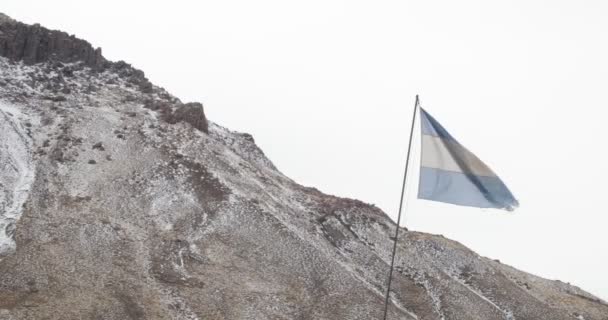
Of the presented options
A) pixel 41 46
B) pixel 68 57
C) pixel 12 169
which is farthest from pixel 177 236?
pixel 68 57

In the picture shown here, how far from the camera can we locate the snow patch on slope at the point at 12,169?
38.8m

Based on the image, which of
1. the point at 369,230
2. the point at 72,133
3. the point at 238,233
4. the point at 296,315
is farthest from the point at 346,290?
the point at 72,133

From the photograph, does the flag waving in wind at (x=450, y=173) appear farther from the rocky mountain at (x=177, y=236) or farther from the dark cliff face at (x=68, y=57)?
the dark cliff face at (x=68, y=57)

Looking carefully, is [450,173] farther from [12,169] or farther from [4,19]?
[4,19]

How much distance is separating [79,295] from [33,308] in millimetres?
2821

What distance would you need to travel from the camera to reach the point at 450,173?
22953 mm

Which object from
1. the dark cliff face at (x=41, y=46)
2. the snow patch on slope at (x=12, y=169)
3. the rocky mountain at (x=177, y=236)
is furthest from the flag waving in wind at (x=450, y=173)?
the dark cliff face at (x=41, y=46)

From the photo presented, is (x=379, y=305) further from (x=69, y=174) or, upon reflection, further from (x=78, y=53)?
(x=78, y=53)

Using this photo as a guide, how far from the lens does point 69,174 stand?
157 ft

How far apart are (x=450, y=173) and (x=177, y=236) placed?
88.0ft

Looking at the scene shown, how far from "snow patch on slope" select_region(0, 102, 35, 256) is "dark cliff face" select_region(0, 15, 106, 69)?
13700 millimetres

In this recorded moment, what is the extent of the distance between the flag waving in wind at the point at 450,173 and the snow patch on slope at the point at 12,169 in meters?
27.4

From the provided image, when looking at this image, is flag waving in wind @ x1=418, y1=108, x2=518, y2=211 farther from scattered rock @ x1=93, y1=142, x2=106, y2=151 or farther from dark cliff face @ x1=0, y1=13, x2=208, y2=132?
dark cliff face @ x1=0, y1=13, x2=208, y2=132

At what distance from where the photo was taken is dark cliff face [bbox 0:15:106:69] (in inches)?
2628
